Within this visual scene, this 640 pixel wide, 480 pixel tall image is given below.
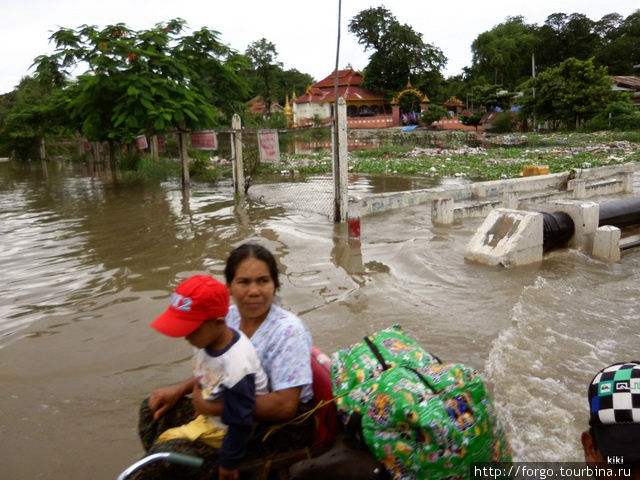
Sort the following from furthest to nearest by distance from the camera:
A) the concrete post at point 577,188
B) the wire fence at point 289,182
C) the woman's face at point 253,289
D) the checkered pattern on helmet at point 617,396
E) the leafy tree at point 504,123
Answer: the leafy tree at point 504,123
the wire fence at point 289,182
the concrete post at point 577,188
the woman's face at point 253,289
the checkered pattern on helmet at point 617,396

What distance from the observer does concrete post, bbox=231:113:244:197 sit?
11759mm

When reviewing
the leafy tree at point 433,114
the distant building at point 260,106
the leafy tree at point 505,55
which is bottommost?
the leafy tree at point 433,114

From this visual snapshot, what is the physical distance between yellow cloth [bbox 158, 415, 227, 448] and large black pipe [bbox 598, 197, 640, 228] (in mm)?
7994

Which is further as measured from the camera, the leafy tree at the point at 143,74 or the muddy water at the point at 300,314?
the leafy tree at the point at 143,74

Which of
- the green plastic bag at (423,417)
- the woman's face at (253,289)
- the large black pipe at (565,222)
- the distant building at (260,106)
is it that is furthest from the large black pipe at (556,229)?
the distant building at (260,106)

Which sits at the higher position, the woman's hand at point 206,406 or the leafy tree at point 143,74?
the leafy tree at point 143,74

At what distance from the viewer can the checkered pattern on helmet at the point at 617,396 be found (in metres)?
1.49

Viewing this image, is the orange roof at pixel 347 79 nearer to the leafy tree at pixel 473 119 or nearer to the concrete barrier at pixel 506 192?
the leafy tree at pixel 473 119

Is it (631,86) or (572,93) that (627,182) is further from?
(631,86)

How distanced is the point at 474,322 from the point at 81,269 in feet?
17.2

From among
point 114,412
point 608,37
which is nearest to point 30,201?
point 114,412

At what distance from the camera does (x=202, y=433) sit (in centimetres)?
209

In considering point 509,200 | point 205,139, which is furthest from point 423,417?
point 205,139

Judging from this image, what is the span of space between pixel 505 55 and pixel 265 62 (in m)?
28.4
